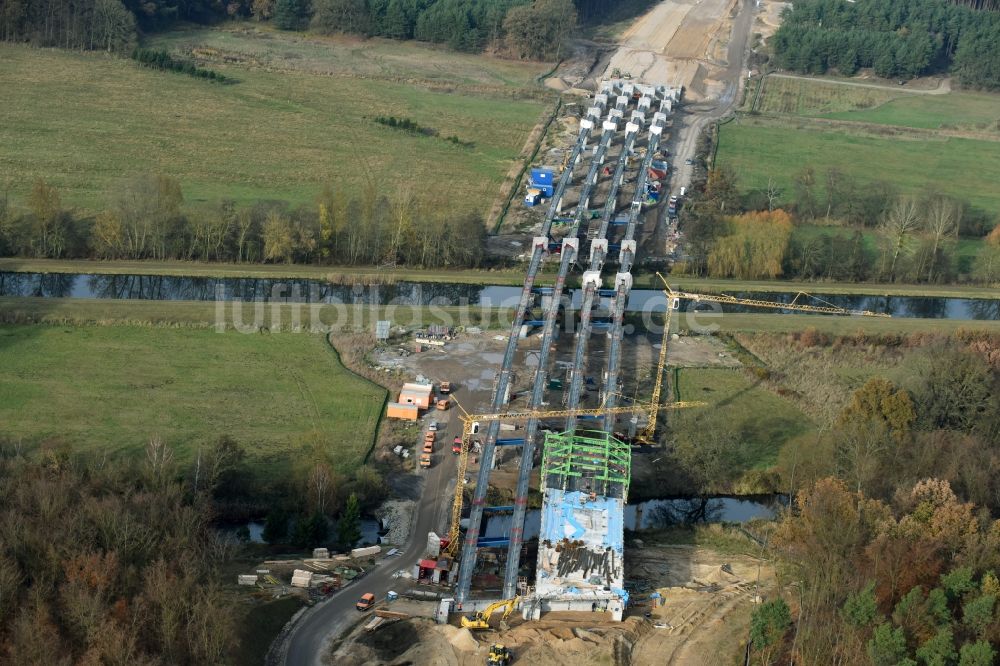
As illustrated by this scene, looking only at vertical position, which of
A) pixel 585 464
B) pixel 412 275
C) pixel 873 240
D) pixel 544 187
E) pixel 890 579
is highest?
pixel 544 187

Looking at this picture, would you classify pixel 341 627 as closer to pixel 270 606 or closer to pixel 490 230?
pixel 270 606

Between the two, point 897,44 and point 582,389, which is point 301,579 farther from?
point 897,44

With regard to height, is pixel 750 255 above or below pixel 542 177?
below

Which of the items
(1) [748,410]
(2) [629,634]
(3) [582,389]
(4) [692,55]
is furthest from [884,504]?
(4) [692,55]

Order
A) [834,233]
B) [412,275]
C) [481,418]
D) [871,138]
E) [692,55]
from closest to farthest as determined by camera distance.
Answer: [481,418] → [412,275] → [834,233] → [871,138] → [692,55]

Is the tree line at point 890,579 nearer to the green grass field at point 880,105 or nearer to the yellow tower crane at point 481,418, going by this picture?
the yellow tower crane at point 481,418

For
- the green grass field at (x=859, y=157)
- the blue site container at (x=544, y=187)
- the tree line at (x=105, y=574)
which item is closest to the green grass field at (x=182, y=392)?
the tree line at (x=105, y=574)
